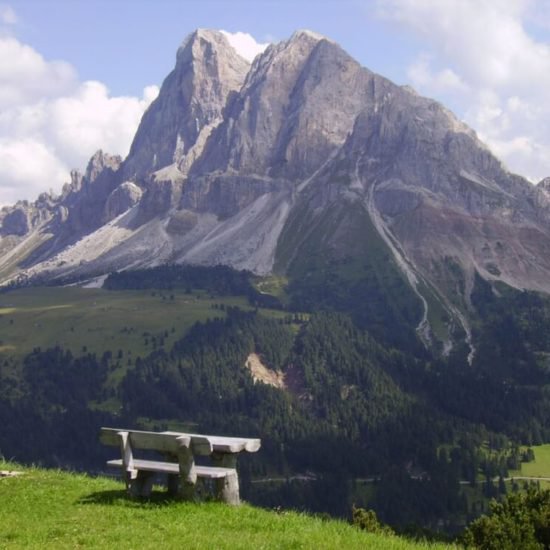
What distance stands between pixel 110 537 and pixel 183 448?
4.59m

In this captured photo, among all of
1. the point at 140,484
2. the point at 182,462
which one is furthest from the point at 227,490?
the point at 140,484

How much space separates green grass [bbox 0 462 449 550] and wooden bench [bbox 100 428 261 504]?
62 centimetres

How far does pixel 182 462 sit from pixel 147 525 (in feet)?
10.2

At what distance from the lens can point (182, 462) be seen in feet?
82.4

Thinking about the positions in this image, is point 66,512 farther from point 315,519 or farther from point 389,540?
point 389,540

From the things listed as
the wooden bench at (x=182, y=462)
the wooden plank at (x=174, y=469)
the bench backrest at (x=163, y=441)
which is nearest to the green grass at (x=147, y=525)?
the wooden bench at (x=182, y=462)

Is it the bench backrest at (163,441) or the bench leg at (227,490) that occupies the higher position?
the bench backrest at (163,441)

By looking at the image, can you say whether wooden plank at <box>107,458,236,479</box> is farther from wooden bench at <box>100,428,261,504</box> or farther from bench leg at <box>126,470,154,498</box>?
bench leg at <box>126,470,154,498</box>

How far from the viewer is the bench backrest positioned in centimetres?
2508

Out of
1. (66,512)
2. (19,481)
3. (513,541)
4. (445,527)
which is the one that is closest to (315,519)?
(66,512)

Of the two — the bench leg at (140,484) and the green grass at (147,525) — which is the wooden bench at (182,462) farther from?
the green grass at (147,525)

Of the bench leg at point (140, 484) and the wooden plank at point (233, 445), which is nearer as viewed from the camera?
the wooden plank at point (233, 445)

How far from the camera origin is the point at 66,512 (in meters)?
24.4

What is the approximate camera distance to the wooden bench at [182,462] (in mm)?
25156
